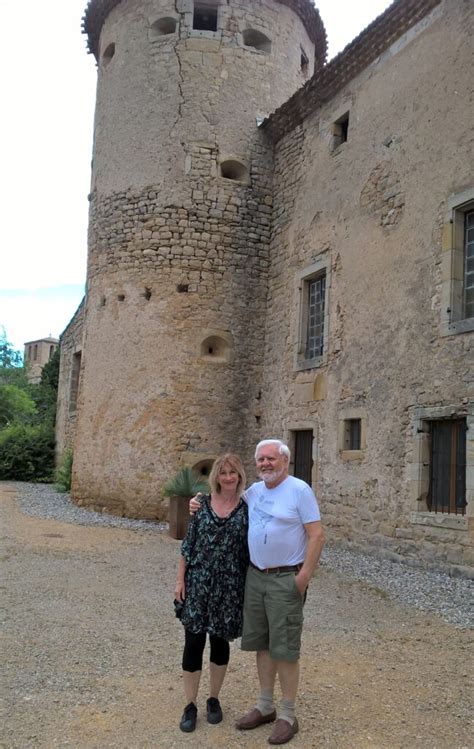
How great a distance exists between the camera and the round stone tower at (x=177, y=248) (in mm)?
12229

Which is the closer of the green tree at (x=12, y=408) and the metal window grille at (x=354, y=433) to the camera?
the metal window grille at (x=354, y=433)

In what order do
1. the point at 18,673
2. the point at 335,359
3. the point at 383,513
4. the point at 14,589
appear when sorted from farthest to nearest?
the point at 335,359
the point at 383,513
the point at 14,589
the point at 18,673

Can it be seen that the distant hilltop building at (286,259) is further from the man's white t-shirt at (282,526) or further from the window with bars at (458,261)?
the man's white t-shirt at (282,526)

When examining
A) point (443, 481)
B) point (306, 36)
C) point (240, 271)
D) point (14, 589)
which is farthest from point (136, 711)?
point (306, 36)

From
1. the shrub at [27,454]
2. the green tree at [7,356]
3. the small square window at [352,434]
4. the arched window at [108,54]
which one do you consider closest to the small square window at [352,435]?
the small square window at [352,434]

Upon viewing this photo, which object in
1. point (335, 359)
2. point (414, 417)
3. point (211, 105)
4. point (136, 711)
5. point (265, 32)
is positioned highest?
point (265, 32)

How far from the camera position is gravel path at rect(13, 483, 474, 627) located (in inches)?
247

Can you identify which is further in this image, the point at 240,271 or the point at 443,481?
the point at 240,271

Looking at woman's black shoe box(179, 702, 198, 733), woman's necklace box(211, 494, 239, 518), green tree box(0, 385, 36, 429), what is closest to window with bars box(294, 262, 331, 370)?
woman's necklace box(211, 494, 239, 518)

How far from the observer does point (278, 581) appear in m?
3.34

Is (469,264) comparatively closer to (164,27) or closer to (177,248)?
(177,248)

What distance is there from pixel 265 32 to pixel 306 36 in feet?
5.15

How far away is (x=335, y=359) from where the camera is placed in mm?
10297

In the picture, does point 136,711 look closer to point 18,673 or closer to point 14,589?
point 18,673
